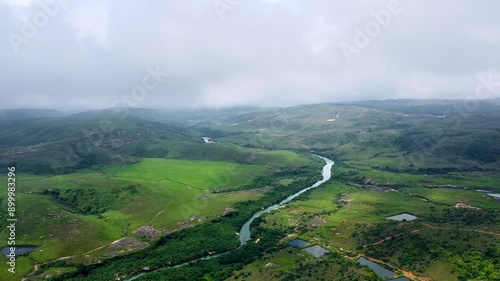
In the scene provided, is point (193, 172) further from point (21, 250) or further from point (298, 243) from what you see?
point (21, 250)

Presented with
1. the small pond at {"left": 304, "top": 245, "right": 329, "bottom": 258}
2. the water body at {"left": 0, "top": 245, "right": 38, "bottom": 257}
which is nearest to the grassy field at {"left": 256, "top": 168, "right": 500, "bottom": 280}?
the small pond at {"left": 304, "top": 245, "right": 329, "bottom": 258}

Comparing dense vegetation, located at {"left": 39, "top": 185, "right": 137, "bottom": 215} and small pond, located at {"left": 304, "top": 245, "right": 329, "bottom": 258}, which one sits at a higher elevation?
dense vegetation, located at {"left": 39, "top": 185, "right": 137, "bottom": 215}

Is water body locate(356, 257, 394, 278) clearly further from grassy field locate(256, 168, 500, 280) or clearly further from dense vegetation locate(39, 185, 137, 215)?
dense vegetation locate(39, 185, 137, 215)

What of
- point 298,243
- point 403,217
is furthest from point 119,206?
point 403,217

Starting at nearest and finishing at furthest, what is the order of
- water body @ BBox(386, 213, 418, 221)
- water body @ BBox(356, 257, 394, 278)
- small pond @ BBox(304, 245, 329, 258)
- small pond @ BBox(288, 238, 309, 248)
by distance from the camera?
water body @ BBox(356, 257, 394, 278)
small pond @ BBox(304, 245, 329, 258)
small pond @ BBox(288, 238, 309, 248)
water body @ BBox(386, 213, 418, 221)

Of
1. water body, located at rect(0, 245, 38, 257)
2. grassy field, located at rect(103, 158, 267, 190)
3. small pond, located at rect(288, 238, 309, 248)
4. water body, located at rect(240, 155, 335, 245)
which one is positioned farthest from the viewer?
grassy field, located at rect(103, 158, 267, 190)

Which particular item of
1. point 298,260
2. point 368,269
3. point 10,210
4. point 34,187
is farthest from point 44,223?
point 368,269

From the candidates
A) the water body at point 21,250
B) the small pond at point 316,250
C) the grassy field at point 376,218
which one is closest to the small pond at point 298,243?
the grassy field at point 376,218
